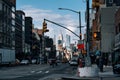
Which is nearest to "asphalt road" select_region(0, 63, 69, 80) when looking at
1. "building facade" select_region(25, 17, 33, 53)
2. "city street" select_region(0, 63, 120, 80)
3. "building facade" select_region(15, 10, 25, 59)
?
"city street" select_region(0, 63, 120, 80)

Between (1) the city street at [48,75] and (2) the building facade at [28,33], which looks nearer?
(1) the city street at [48,75]

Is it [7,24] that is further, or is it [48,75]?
[7,24]

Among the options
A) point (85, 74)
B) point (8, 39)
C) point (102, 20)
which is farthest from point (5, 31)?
point (85, 74)

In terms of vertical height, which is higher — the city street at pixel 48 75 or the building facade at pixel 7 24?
the building facade at pixel 7 24

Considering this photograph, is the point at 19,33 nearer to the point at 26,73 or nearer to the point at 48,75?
the point at 26,73

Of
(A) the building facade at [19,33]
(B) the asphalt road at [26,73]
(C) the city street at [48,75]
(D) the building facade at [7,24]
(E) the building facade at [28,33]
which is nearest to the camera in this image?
(C) the city street at [48,75]

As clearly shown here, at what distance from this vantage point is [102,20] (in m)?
91.8

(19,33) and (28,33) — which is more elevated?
(28,33)

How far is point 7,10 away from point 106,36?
196ft

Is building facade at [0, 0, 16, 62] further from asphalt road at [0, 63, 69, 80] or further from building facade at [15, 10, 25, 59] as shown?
asphalt road at [0, 63, 69, 80]

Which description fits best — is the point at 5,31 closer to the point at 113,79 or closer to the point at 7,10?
the point at 7,10

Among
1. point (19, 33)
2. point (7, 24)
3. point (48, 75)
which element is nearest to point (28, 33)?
point (19, 33)

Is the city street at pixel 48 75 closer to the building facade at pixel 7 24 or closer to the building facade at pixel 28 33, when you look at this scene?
the building facade at pixel 7 24

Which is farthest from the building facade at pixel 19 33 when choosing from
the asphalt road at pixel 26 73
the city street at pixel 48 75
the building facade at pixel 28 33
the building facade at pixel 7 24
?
the city street at pixel 48 75
